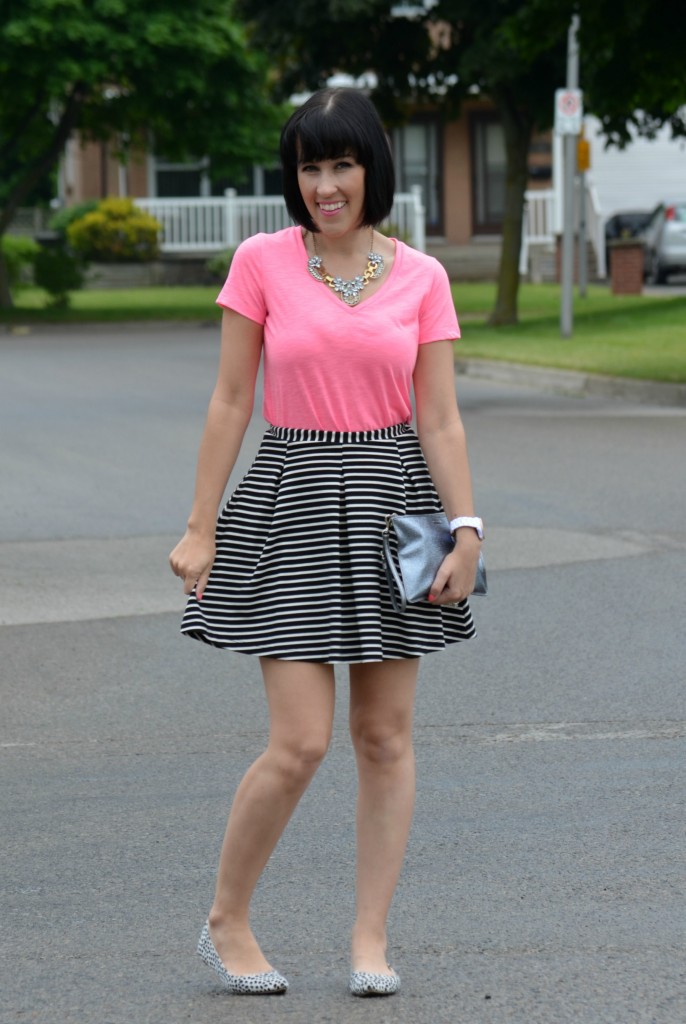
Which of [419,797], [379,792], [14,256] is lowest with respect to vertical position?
[419,797]

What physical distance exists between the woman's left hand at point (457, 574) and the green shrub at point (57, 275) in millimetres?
32977

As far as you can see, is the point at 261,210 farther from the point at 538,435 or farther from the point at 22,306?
the point at 538,435

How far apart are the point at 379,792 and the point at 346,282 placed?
108cm

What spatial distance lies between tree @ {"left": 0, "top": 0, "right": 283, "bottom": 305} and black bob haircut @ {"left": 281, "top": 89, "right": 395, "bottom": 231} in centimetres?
2910

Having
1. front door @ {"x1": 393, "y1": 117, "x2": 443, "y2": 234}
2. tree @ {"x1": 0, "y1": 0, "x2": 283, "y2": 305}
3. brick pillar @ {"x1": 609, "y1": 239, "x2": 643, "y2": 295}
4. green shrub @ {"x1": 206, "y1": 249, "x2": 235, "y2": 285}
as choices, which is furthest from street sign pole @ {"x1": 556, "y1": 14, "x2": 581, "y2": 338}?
front door @ {"x1": 393, "y1": 117, "x2": 443, "y2": 234}

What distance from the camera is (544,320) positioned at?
29656mm

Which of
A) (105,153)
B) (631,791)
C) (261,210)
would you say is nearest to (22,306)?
(261,210)

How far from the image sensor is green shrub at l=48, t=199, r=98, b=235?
5116 cm

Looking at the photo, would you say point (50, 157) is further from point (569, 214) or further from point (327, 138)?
point (327, 138)

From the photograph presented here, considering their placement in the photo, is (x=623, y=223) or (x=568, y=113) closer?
(x=568, y=113)

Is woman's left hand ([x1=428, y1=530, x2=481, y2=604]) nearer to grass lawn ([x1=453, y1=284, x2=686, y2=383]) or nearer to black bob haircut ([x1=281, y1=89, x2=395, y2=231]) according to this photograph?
black bob haircut ([x1=281, y1=89, x2=395, y2=231])

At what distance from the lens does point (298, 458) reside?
3.93 meters

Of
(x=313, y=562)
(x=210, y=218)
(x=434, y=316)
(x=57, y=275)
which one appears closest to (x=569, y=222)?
(x=57, y=275)

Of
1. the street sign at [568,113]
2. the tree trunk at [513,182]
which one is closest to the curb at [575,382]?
the street sign at [568,113]
